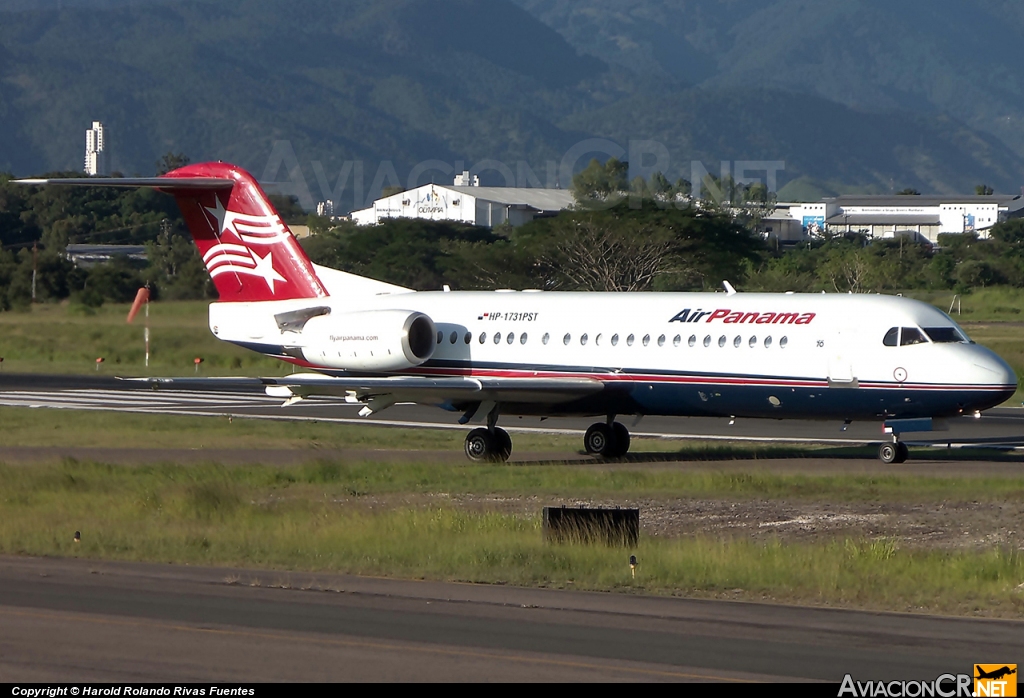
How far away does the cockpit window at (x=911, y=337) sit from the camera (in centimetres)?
2469

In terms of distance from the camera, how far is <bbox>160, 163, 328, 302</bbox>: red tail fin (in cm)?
2978

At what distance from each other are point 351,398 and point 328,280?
3.49 m

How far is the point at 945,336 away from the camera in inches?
980

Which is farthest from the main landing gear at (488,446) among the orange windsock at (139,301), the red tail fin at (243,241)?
the orange windsock at (139,301)

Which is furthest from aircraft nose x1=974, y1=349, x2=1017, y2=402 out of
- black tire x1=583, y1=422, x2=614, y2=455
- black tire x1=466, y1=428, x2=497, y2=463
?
black tire x1=466, y1=428, x2=497, y2=463

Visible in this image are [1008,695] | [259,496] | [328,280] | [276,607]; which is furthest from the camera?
[328,280]

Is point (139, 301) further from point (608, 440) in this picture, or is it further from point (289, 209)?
point (289, 209)

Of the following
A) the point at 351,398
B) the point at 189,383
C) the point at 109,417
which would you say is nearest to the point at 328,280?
the point at 351,398

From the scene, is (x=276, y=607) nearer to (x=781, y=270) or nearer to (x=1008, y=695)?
(x=1008, y=695)

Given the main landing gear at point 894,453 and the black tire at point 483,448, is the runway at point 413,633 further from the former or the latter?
the main landing gear at point 894,453

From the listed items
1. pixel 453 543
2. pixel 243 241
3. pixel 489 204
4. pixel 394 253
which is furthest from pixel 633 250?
pixel 489 204

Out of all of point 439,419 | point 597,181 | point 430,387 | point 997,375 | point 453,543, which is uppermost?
point 597,181

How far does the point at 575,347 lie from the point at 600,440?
77.8 inches

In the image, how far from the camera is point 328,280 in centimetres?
2980
